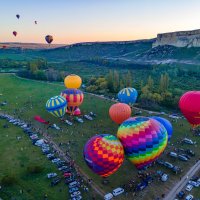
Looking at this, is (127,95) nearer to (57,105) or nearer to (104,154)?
(57,105)

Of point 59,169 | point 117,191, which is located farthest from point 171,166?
point 59,169

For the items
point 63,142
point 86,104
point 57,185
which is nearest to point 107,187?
point 57,185

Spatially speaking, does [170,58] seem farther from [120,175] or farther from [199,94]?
[120,175]

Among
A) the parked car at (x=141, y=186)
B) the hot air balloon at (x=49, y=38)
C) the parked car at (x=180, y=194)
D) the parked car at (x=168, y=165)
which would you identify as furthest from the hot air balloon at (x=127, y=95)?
the hot air balloon at (x=49, y=38)

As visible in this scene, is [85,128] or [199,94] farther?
[85,128]

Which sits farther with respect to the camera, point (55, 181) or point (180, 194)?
point (55, 181)
